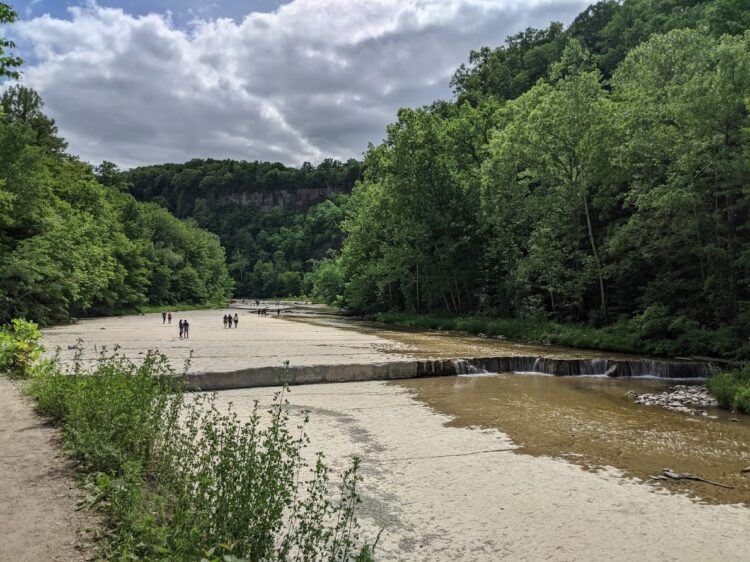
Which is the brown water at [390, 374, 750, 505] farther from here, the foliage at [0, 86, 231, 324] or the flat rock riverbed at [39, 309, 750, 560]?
the foliage at [0, 86, 231, 324]

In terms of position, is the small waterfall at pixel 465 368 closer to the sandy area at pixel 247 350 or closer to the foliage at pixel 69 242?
the sandy area at pixel 247 350

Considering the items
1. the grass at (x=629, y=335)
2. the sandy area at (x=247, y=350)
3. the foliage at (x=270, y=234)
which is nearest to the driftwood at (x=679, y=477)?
the sandy area at (x=247, y=350)

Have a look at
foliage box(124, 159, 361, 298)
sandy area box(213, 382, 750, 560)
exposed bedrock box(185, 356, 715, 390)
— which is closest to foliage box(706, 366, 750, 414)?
exposed bedrock box(185, 356, 715, 390)

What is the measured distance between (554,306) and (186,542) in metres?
33.2

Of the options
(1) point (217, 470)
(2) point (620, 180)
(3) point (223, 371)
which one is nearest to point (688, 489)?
(1) point (217, 470)

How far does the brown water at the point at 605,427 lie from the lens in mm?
8578

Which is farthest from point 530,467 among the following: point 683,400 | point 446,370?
point 446,370

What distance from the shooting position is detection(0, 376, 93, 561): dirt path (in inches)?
174

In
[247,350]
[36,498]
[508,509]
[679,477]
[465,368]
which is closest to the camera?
[36,498]

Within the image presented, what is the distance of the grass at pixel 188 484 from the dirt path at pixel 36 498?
0.75ft

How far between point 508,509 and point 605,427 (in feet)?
19.0

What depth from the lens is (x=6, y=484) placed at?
5844mm

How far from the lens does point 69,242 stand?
122 feet

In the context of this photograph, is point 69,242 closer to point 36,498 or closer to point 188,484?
Answer: point 36,498
